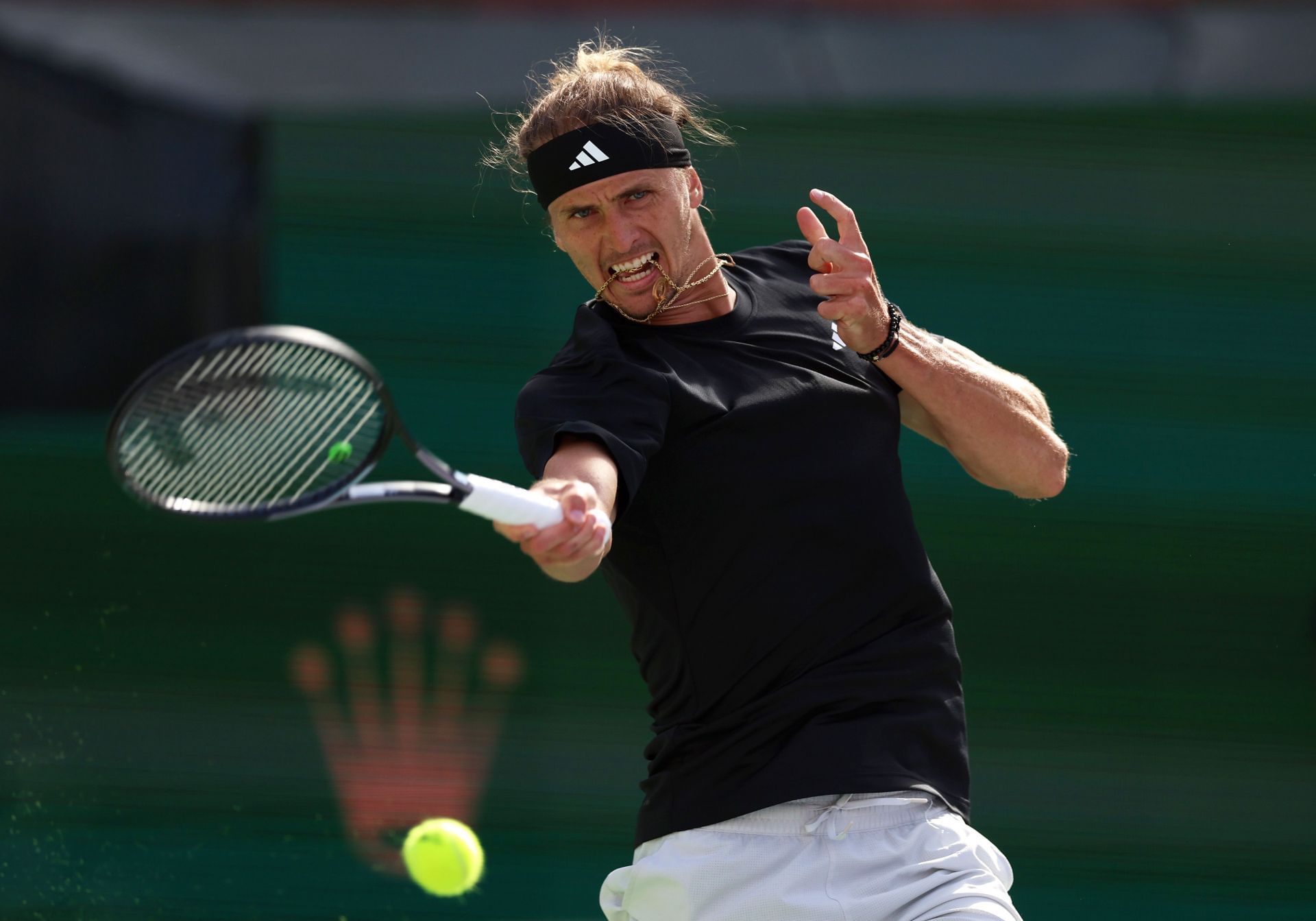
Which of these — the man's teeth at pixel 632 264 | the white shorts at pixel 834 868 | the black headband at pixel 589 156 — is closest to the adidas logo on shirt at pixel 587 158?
the black headband at pixel 589 156

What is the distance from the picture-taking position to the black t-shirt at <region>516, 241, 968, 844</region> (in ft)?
→ 7.37

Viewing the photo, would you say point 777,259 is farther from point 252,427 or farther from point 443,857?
point 443,857

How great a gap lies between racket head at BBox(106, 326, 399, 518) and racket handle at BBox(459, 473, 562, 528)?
0.18 m

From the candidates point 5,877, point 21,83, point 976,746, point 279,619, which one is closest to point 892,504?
point 976,746

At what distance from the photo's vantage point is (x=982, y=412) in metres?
2.54

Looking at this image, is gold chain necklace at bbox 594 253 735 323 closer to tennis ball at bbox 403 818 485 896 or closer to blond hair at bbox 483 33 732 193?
blond hair at bbox 483 33 732 193

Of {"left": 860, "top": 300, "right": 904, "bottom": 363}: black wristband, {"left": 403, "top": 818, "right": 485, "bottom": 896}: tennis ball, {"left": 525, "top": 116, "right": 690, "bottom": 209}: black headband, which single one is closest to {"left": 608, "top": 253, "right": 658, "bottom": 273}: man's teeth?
{"left": 525, "top": 116, "right": 690, "bottom": 209}: black headband

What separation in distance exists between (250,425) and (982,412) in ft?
3.71

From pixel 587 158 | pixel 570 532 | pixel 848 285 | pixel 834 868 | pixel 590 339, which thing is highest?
pixel 587 158

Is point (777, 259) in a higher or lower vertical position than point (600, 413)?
higher

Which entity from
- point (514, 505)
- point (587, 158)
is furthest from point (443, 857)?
point (514, 505)

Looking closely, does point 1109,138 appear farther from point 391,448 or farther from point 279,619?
point 279,619

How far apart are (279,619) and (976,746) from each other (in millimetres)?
1887

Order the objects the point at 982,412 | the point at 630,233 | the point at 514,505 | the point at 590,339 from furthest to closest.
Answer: the point at 982,412 → the point at 630,233 → the point at 590,339 → the point at 514,505
